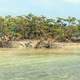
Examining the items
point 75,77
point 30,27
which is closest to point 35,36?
point 30,27

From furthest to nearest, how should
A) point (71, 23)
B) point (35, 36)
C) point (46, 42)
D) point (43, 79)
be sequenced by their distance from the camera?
point (71, 23), point (35, 36), point (46, 42), point (43, 79)

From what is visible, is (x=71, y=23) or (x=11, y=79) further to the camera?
(x=71, y=23)

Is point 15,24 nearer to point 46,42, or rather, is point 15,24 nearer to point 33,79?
point 46,42

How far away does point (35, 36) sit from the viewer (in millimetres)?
57719

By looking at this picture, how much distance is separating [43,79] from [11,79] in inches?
56.2

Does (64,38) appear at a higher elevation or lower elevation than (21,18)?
lower

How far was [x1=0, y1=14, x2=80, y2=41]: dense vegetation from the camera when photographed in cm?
5234

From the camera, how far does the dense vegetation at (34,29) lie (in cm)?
5234

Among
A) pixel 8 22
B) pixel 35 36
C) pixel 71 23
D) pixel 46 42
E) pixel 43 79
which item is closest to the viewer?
pixel 43 79

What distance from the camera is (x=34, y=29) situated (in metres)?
55.7

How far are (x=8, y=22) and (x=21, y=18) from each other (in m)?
3.59

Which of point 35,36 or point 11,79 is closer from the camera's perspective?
point 11,79

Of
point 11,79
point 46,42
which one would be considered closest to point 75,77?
point 11,79

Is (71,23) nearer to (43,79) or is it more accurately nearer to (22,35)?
(22,35)
